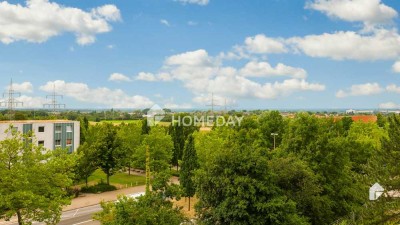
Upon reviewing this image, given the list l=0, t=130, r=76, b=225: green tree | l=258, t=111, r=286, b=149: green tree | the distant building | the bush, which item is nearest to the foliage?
l=258, t=111, r=286, b=149: green tree

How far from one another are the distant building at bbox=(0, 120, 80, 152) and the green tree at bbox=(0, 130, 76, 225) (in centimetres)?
2852

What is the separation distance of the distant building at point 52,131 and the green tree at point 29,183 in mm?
28521

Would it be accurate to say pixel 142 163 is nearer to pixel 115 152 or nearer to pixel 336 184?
pixel 115 152

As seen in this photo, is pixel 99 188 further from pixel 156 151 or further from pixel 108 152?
pixel 156 151

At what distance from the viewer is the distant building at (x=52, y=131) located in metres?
48.2

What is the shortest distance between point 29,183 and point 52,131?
107ft

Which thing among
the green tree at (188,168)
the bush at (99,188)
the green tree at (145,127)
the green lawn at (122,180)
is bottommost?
the green lawn at (122,180)

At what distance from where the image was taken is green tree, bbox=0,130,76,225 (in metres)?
19.5

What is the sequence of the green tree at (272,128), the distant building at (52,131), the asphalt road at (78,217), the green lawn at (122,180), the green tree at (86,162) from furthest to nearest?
the green tree at (272,128) < the green lawn at (122,180) < the distant building at (52,131) < the green tree at (86,162) < the asphalt road at (78,217)

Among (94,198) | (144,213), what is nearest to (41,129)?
(94,198)

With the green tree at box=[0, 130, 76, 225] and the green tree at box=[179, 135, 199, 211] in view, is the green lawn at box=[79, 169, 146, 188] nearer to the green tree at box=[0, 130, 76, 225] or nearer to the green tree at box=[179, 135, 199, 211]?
the green tree at box=[179, 135, 199, 211]

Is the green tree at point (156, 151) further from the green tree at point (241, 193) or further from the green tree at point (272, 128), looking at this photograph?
the green tree at point (241, 193)

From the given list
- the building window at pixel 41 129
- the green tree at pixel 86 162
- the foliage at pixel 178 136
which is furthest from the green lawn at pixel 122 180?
the building window at pixel 41 129

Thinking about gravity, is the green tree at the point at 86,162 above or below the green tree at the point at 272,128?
below
